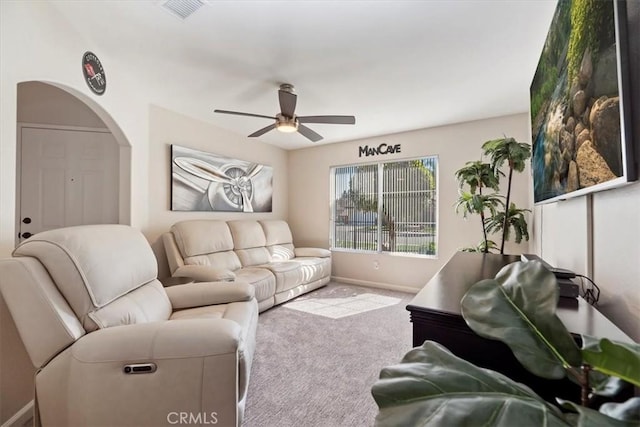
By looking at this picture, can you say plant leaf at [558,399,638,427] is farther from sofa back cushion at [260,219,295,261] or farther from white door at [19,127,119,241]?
sofa back cushion at [260,219,295,261]

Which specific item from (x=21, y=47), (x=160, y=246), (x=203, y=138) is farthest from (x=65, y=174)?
(x=21, y=47)

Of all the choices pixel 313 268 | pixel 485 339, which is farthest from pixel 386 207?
pixel 485 339

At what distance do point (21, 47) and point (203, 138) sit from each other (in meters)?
2.21

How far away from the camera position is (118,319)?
1.38 meters

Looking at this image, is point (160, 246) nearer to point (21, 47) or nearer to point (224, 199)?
point (224, 199)

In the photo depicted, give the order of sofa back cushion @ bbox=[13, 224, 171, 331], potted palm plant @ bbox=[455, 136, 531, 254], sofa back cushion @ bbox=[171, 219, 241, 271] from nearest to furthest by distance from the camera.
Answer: sofa back cushion @ bbox=[13, 224, 171, 331] → potted palm plant @ bbox=[455, 136, 531, 254] → sofa back cushion @ bbox=[171, 219, 241, 271]

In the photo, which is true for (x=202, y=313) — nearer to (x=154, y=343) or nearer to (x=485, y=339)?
(x=154, y=343)

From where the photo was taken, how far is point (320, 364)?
210cm

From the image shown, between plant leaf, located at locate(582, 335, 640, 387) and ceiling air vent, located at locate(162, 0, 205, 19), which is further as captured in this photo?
ceiling air vent, located at locate(162, 0, 205, 19)

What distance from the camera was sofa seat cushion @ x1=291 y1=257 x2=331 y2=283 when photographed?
12.4 ft

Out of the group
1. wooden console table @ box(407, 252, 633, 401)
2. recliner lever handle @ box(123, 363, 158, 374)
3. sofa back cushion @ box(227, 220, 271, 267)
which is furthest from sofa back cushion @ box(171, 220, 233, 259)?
wooden console table @ box(407, 252, 633, 401)
